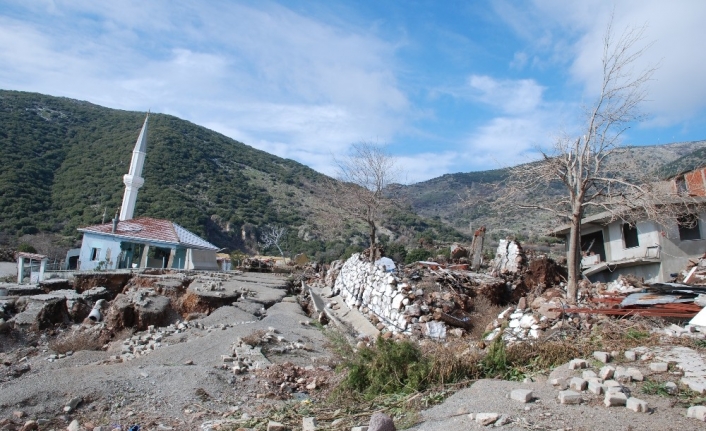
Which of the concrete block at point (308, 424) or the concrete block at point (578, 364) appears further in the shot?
the concrete block at point (578, 364)

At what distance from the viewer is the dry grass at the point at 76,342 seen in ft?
44.1

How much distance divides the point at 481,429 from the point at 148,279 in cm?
1781

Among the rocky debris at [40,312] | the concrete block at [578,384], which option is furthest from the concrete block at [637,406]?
the rocky debris at [40,312]

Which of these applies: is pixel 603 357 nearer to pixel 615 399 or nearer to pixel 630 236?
pixel 615 399

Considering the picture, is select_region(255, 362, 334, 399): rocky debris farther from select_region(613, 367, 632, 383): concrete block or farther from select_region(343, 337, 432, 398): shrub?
select_region(613, 367, 632, 383): concrete block

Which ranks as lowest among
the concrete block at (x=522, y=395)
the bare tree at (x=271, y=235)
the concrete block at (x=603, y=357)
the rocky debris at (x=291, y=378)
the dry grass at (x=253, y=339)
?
the rocky debris at (x=291, y=378)

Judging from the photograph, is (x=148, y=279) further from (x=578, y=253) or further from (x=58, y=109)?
(x=58, y=109)

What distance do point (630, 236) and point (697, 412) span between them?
2039 cm

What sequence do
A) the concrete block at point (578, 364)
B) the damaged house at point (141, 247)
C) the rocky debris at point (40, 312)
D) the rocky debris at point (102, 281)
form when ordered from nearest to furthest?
the concrete block at point (578, 364) → the rocky debris at point (40, 312) → the rocky debris at point (102, 281) → the damaged house at point (141, 247)

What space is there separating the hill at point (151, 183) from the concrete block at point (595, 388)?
2905 cm

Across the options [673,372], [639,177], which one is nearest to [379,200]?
[639,177]

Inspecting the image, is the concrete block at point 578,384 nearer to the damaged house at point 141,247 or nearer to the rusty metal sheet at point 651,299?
the rusty metal sheet at point 651,299

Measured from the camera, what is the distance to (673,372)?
608 centimetres

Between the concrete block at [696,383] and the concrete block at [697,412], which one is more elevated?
the concrete block at [696,383]
